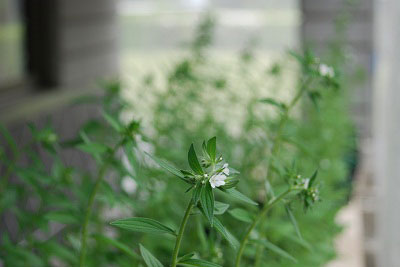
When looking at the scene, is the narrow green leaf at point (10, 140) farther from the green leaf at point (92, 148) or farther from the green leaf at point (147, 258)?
the green leaf at point (147, 258)

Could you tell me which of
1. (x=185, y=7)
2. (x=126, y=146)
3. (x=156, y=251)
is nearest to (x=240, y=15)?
(x=185, y=7)

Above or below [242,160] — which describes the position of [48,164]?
below

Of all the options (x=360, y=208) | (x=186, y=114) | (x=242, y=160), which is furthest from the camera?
(x=360, y=208)

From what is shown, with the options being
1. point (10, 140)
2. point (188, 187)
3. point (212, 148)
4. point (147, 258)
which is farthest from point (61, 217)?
point (212, 148)

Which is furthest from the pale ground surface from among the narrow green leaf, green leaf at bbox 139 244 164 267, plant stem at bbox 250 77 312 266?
green leaf at bbox 139 244 164 267

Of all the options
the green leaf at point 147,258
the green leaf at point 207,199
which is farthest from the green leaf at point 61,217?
the green leaf at point 207,199

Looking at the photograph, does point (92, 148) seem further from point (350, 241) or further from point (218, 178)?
point (350, 241)

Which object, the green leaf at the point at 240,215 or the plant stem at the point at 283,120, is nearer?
the green leaf at the point at 240,215

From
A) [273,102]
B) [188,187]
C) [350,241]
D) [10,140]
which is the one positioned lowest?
[350,241]

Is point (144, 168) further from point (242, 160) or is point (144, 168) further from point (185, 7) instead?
point (185, 7)
